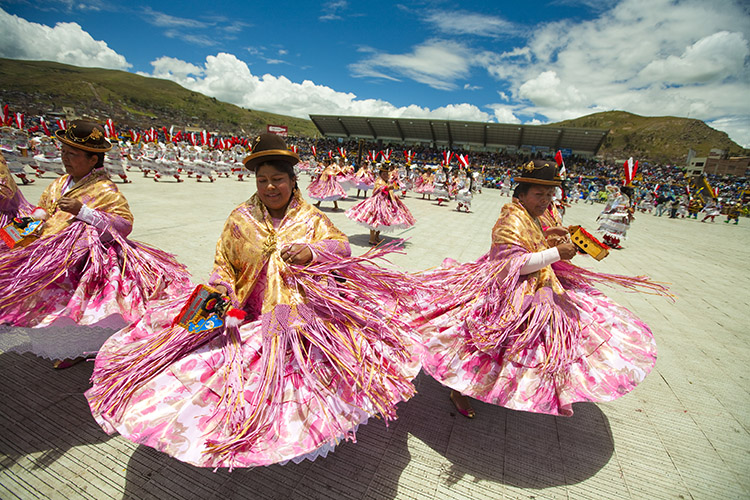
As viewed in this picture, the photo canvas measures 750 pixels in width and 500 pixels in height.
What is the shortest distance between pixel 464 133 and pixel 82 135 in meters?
51.1

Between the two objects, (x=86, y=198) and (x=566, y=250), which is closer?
(x=566, y=250)

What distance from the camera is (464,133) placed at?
158 ft

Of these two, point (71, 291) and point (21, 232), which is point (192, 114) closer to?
point (21, 232)

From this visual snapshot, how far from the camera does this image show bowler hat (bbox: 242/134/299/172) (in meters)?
2.00

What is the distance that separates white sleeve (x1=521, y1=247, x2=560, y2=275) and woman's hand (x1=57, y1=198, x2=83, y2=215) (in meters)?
3.51

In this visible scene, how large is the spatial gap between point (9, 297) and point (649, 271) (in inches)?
407

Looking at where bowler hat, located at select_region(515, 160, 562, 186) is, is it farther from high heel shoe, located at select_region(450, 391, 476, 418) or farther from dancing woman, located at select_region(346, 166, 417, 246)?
dancing woman, located at select_region(346, 166, 417, 246)

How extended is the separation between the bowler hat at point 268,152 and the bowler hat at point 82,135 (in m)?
1.66

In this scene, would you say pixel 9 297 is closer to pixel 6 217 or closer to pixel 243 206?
pixel 6 217

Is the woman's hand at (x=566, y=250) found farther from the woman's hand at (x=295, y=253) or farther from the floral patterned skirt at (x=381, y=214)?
the floral patterned skirt at (x=381, y=214)

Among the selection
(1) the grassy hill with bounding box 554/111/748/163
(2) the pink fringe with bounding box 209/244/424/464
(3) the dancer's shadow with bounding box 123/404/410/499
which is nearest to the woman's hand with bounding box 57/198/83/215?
(3) the dancer's shadow with bounding box 123/404/410/499

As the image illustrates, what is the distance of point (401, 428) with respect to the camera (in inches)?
97.2

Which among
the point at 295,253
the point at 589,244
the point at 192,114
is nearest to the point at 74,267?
the point at 295,253

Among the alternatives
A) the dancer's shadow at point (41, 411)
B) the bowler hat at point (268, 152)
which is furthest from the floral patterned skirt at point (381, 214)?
the dancer's shadow at point (41, 411)
